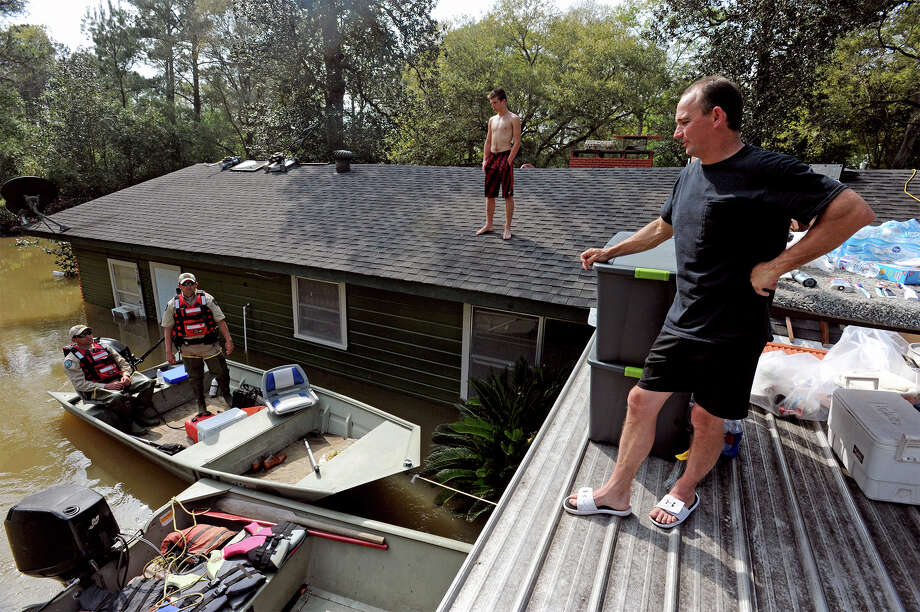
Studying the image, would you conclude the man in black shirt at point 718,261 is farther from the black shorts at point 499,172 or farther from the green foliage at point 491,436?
the black shorts at point 499,172

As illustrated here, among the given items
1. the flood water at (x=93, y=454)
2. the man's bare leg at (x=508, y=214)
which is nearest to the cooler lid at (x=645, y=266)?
the flood water at (x=93, y=454)

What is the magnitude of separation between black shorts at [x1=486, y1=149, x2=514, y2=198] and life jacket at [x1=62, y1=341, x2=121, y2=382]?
567 cm

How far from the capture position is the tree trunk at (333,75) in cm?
2139

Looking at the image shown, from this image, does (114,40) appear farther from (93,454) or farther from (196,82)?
(93,454)

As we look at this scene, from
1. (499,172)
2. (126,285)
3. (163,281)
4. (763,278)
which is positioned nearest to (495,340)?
(499,172)

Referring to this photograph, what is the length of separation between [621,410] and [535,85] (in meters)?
22.6

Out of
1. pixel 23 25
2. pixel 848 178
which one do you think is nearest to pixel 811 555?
pixel 848 178

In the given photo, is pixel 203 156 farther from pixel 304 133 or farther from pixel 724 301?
pixel 724 301

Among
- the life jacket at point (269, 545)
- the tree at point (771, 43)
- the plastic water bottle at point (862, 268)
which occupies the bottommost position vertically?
the life jacket at point (269, 545)

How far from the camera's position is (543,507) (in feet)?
7.64

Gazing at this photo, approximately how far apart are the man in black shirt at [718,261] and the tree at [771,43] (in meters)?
16.7

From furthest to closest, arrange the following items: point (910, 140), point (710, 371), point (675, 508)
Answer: point (910, 140), point (675, 508), point (710, 371)

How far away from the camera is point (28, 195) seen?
33.9 feet

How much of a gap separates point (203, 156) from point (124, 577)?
28.4m
